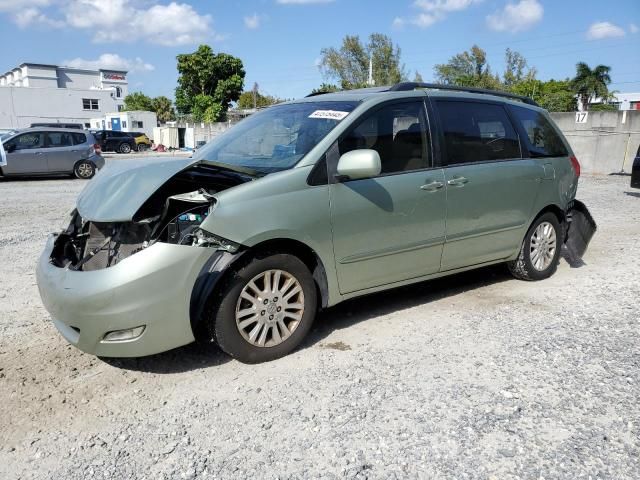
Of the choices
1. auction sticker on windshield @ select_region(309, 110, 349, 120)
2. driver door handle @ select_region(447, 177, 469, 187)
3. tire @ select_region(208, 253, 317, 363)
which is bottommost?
tire @ select_region(208, 253, 317, 363)

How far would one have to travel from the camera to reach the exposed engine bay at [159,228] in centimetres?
346

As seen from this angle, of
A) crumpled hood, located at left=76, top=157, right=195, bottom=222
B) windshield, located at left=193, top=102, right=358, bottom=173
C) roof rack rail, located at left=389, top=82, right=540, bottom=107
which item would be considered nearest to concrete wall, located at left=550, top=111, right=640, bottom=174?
roof rack rail, located at left=389, top=82, right=540, bottom=107

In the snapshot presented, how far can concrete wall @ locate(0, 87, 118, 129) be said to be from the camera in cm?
5884

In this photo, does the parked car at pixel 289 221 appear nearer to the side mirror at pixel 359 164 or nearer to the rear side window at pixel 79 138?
the side mirror at pixel 359 164

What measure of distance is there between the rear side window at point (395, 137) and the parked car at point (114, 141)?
36191 mm

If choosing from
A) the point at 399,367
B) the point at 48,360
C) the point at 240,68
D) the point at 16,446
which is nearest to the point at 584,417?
the point at 399,367

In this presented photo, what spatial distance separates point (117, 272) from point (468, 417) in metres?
2.17

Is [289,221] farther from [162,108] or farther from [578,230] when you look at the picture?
[162,108]

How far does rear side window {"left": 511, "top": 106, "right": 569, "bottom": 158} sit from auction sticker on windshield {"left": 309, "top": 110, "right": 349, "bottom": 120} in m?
2.05

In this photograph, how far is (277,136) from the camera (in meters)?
4.38

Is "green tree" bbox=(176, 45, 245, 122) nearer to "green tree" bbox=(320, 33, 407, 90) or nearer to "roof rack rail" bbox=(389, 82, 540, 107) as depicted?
"green tree" bbox=(320, 33, 407, 90)

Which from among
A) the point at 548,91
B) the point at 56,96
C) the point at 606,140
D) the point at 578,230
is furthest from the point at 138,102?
the point at 578,230

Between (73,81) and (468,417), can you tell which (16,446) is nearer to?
(468,417)

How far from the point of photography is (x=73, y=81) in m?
93.9
